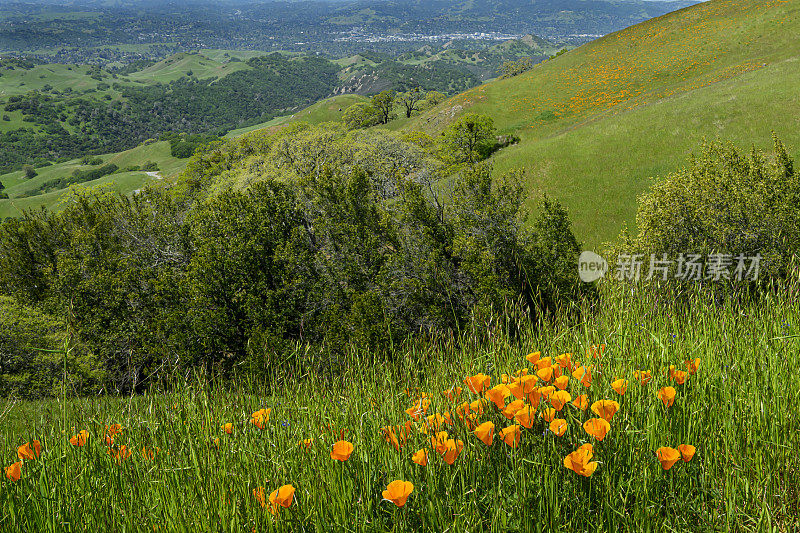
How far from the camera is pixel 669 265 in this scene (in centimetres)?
1477

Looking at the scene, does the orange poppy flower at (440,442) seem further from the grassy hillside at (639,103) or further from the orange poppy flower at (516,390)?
the grassy hillside at (639,103)

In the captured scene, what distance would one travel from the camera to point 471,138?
191ft

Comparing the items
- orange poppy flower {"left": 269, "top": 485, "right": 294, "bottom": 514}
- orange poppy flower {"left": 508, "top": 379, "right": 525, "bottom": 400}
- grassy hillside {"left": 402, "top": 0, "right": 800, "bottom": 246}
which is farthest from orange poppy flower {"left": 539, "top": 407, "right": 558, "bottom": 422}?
grassy hillside {"left": 402, "top": 0, "right": 800, "bottom": 246}

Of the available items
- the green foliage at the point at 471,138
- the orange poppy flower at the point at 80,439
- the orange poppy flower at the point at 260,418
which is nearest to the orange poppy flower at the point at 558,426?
the orange poppy flower at the point at 260,418

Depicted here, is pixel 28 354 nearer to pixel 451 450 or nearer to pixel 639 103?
pixel 451 450

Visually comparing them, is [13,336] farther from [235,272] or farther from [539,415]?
[539,415]

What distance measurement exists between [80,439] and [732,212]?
17270 mm

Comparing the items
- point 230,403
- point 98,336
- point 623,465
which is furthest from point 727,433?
point 98,336

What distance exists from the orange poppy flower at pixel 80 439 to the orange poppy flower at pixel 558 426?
305 cm

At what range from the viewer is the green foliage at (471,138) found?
57.4 m

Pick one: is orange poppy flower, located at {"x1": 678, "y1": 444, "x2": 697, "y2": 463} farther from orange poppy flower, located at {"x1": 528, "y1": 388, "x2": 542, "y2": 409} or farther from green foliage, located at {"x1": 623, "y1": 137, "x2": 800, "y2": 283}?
green foliage, located at {"x1": 623, "y1": 137, "x2": 800, "y2": 283}

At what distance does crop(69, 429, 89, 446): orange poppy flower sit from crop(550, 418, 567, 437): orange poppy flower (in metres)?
3.05

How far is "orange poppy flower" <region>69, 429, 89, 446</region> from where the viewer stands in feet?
9.62

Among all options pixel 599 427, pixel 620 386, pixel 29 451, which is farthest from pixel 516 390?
pixel 29 451
